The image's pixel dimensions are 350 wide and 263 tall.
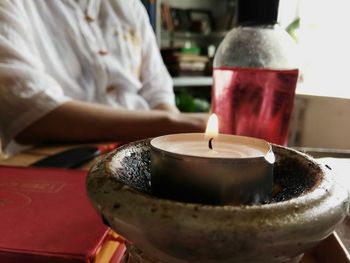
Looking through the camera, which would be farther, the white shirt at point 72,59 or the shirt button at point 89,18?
the shirt button at point 89,18

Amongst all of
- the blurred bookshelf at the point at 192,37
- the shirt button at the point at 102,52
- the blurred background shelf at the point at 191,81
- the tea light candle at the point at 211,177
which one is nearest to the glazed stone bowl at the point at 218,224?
the tea light candle at the point at 211,177

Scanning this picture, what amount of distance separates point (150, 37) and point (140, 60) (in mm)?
108

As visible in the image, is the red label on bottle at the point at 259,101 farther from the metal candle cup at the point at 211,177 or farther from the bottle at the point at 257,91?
the metal candle cup at the point at 211,177

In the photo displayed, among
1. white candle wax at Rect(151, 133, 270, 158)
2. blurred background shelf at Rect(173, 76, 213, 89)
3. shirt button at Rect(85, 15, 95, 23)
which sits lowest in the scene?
blurred background shelf at Rect(173, 76, 213, 89)

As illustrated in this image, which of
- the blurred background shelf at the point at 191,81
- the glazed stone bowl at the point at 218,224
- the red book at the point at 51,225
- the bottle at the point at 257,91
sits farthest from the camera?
the blurred background shelf at the point at 191,81

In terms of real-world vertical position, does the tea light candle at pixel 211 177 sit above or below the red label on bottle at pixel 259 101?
above

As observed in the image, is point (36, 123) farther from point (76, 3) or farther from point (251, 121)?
point (251, 121)

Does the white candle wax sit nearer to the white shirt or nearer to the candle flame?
the candle flame

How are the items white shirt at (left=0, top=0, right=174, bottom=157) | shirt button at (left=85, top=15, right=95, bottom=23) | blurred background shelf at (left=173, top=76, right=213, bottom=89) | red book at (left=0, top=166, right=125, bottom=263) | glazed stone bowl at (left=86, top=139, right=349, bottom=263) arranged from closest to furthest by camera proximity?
glazed stone bowl at (left=86, top=139, right=349, bottom=263) → red book at (left=0, top=166, right=125, bottom=263) → white shirt at (left=0, top=0, right=174, bottom=157) → shirt button at (left=85, top=15, right=95, bottom=23) → blurred background shelf at (left=173, top=76, right=213, bottom=89)

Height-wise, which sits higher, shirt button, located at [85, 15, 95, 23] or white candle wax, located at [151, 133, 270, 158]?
shirt button, located at [85, 15, 95, 23]

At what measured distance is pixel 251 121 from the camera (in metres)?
0.49

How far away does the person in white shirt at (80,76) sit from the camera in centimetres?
75

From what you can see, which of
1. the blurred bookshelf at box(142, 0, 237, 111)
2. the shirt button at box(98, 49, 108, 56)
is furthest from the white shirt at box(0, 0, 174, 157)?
the blurred bookshelf at box(142, 0, 237, 111)

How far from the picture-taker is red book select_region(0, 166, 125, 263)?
0.25 m
